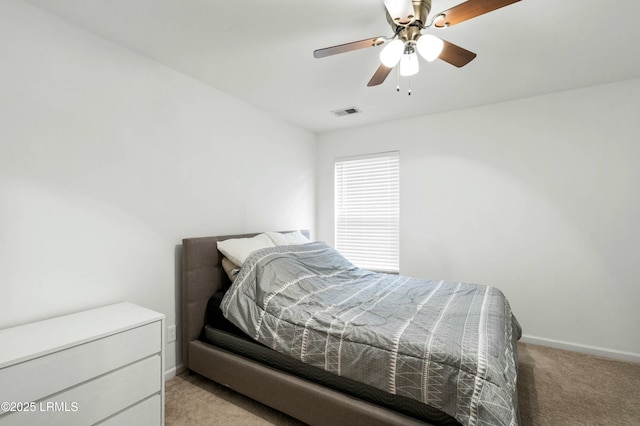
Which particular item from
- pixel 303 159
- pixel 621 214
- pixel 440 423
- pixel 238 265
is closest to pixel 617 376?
pixel 621 214

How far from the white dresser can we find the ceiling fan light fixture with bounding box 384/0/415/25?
2098 millimetres

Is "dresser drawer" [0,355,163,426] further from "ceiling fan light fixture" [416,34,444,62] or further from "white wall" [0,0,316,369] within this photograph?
"ceiling fan light fixture" [416,34,444,62]

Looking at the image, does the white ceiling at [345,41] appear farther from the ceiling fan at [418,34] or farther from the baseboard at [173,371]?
the baseboard at [173,371]

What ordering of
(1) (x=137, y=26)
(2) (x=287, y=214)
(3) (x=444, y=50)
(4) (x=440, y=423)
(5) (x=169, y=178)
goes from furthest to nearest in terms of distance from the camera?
(2) (x=287, y=214), (5) (x=169, y=178), (1) (x=137, y=26), (3) (x=444, y=50), (4) (x=440, y=423)

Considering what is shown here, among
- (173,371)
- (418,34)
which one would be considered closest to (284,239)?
(173,371)

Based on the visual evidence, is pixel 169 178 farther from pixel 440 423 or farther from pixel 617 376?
pixel 617 376

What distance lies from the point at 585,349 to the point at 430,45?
3.07 meters

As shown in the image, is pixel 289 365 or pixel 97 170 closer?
pixel 289 365

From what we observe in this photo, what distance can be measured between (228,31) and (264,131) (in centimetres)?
140

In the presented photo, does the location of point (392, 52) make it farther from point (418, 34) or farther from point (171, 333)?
point (171, 333)

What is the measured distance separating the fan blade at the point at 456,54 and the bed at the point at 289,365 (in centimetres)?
151

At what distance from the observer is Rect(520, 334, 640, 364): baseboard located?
2.52 m

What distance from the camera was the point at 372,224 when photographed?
149 inches

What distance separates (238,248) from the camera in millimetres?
2379
